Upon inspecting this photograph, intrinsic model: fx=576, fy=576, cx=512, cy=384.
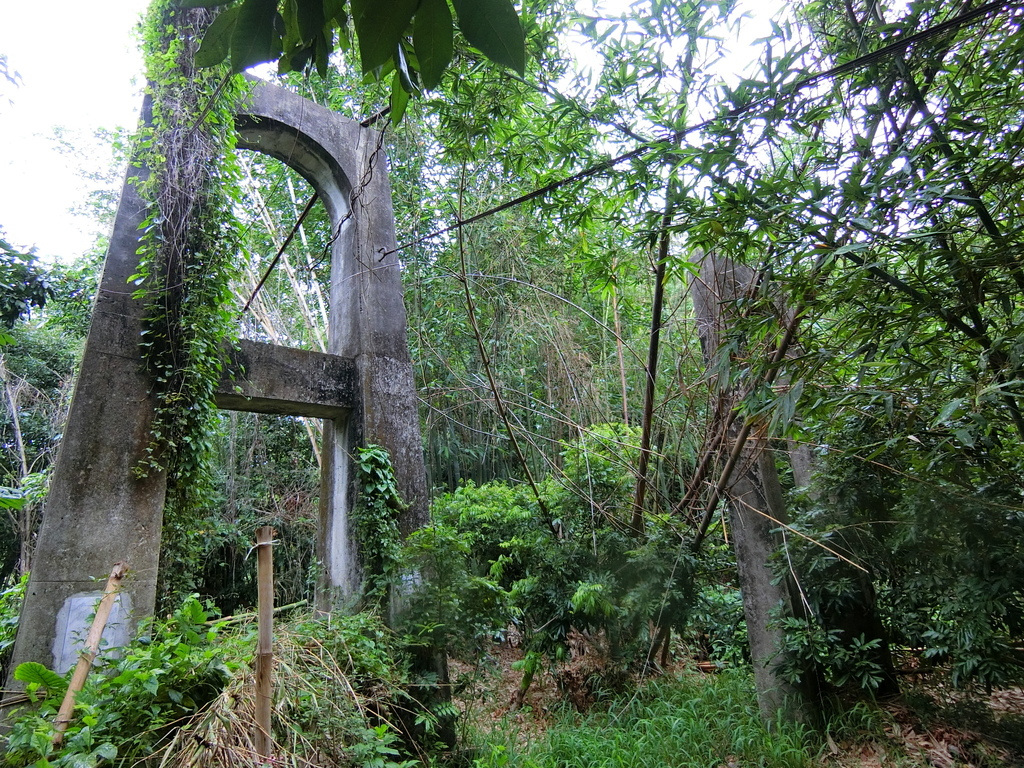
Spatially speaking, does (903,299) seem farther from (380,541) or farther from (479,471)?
(479,471)

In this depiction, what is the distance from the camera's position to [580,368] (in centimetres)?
488

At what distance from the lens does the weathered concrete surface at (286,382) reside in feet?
12.4

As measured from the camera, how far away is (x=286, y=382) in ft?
13.1

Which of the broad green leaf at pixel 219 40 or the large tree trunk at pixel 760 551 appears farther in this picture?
the large tree trunk at pixel 760 551

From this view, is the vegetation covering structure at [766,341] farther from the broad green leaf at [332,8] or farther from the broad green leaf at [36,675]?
the broad green leaf at [36,675]

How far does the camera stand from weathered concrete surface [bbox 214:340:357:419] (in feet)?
12.4

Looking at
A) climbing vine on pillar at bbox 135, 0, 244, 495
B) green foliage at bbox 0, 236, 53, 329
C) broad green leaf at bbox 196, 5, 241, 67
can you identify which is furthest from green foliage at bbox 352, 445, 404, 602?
broad green leaf at bbox 196, 5, 241, 67

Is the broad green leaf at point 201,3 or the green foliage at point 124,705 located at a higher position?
the broad green leaf at point 201,3

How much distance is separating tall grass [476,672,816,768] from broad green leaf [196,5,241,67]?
3.29 m

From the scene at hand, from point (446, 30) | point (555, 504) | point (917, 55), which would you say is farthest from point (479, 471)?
point (446, 30)

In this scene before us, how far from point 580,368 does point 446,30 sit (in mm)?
4229

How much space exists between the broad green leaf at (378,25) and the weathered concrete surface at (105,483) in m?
3.28

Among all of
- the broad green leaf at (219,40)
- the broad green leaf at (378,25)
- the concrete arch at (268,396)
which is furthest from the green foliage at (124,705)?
the broad green leaf at (378,25)

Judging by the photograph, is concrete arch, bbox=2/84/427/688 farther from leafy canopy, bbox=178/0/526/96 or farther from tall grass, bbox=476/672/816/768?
leafy canopy, bbox=178/0/526/96
